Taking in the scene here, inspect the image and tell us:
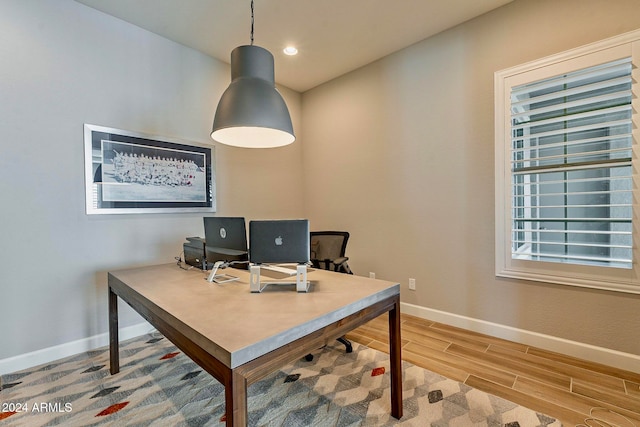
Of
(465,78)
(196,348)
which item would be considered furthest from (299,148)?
(196,348)

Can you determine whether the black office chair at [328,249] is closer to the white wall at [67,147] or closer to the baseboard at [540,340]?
the baseboard at [540,340]

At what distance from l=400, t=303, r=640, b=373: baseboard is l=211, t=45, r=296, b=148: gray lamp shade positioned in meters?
2.31

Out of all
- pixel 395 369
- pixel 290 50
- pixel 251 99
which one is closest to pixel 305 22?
pixel 290 50

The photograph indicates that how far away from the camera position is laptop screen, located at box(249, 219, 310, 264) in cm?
167

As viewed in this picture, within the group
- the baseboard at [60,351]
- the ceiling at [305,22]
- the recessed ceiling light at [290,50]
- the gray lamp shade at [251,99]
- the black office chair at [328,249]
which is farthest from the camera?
the recessed ceiling light at [290,50]

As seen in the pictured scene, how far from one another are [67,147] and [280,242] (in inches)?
81.6

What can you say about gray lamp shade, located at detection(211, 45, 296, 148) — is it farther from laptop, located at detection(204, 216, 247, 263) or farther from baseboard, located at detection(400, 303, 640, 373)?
baseboard, located at detection(400, 303, 640, 373)

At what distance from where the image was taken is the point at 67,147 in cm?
242

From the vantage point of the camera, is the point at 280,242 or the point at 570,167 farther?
the point at 570,167

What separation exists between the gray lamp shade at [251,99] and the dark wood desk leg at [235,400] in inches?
53.3

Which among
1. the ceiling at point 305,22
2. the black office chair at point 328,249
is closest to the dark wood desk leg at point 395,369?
the black office chair at point 328,249

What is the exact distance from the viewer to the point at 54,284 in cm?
238

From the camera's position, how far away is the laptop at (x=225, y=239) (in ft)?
6.25

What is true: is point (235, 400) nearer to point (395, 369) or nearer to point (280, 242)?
point (280, 242)
